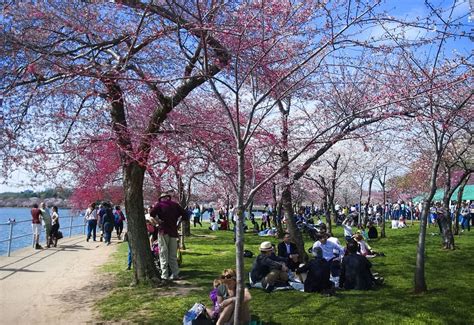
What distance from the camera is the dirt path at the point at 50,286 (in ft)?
21.4

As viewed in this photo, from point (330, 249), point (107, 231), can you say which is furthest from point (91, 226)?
point (330, 249)

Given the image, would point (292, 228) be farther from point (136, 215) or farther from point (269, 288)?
point (136, 215)

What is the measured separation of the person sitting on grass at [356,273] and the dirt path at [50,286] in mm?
4461

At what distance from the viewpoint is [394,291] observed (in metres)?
7.71

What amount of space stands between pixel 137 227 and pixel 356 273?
4264 mm

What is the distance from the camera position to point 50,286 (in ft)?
27.9

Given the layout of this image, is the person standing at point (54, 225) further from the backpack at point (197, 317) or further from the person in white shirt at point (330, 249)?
the backpack at point (197, 317)

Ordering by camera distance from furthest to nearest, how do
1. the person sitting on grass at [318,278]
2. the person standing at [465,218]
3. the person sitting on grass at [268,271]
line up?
1. the person standing at [465,218]
2. the person sitting on grass at [268,271]
3. the person sitting on grass at [318,278]

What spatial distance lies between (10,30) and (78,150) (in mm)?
2673

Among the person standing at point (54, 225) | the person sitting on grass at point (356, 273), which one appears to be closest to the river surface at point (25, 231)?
the person standing at point (54, 225)

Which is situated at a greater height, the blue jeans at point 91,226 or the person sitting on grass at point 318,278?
the blue jeans at point 91,226

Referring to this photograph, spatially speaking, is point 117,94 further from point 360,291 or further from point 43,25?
point 360,291

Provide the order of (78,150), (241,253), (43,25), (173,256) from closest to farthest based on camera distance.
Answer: (241,253) → (43,25) → (78,150) → (173,256)

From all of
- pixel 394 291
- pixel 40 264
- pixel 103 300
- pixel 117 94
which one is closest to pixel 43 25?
pixel 117 94
